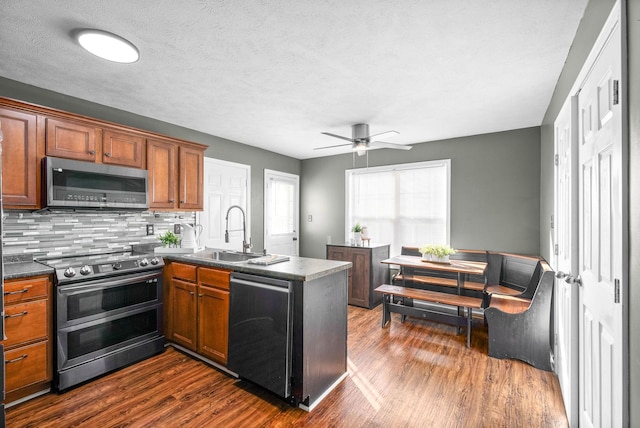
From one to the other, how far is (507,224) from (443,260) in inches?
45.5

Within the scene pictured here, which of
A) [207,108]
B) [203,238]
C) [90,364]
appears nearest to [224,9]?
[207,108]

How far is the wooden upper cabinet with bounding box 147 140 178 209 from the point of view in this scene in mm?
3254

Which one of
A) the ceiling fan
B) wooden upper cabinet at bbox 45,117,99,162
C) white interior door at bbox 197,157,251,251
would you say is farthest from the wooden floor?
the ceiling fan

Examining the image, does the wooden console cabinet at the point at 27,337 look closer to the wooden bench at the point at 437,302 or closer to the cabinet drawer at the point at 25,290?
the cabinet drawer at the point at 25,290

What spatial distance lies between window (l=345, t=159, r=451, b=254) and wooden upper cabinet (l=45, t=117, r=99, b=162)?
377 cm

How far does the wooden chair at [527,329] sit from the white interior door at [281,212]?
354 centimetres

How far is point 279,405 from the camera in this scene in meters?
2.13

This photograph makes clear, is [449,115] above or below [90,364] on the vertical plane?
above

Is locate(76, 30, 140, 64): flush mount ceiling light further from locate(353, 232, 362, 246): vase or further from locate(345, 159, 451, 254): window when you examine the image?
locate(345, 159, 451, 254): window

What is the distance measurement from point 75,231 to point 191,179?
4.08 ft

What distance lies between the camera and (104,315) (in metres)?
2.53

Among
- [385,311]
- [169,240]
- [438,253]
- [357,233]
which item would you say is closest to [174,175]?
[169,240]

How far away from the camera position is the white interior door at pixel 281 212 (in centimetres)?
530

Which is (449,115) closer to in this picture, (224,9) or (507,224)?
(507,224)
